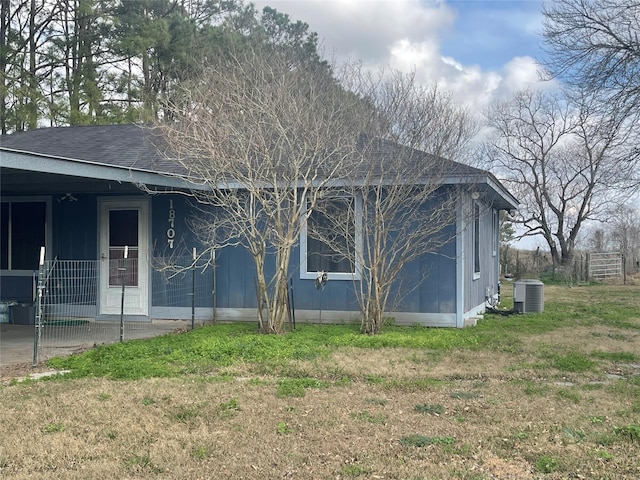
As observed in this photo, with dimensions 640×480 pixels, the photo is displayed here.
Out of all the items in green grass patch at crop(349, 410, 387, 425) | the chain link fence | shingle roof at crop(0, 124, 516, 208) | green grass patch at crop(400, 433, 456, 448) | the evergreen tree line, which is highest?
the evergreen tree line

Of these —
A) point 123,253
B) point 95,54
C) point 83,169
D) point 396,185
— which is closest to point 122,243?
point 123,253

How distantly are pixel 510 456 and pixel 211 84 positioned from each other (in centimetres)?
718

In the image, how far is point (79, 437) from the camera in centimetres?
458

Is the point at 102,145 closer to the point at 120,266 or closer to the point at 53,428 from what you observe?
the point at 120,266

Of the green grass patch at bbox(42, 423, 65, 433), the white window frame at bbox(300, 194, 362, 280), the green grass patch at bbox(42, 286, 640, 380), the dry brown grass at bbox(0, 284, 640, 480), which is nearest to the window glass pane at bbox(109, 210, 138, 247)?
the green grass patch at bbox(42, 286, 640, 380)

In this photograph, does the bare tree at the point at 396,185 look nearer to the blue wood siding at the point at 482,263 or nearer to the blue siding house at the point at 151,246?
the blue siding house at the point at 151,246

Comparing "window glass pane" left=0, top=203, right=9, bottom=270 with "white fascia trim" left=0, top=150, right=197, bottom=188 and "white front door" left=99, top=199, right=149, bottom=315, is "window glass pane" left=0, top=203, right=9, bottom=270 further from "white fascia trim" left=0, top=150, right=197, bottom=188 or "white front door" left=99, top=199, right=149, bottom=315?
"white fascia trim" left=0, top=150, right=197, bottom=188

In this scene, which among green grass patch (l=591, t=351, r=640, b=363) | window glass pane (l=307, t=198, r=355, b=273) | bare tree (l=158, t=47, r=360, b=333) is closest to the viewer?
green grass patch (l=591, t=351, r=640, b=363)

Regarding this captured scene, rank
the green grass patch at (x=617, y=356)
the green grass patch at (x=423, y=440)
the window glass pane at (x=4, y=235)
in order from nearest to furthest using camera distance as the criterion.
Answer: the green grass patch at (x=423, y=440) < the green grass patch at (x=617, y=356) < the window glass pane at (x=4, y=235)

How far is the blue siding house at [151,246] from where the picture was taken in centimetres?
978

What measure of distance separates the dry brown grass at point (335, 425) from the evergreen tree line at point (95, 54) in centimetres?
1452

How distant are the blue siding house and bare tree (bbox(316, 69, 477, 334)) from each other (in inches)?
16.3

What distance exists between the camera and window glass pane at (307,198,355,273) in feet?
30.8

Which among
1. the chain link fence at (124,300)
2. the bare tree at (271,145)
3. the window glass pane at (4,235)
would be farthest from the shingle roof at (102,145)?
the chain link fence at (124,300)
